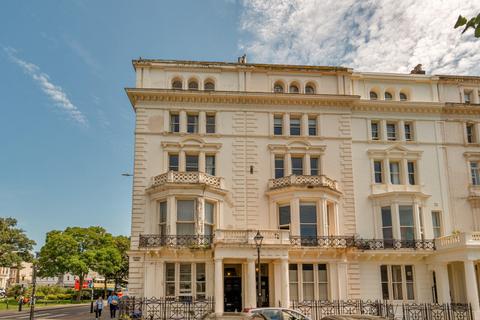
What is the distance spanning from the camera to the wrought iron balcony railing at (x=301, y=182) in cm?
2714

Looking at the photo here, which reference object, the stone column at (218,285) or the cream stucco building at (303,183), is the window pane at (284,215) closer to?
the cream stucco building at (303,183)

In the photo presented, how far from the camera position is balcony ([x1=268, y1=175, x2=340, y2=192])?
2708 centimetres

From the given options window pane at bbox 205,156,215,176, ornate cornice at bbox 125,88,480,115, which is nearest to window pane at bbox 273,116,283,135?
ornate cornice at bbox 125,88,480,115

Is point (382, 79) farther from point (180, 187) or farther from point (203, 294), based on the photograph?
point (203, 294)

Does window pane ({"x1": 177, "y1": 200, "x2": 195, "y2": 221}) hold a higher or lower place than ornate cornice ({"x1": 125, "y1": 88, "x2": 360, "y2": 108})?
lower

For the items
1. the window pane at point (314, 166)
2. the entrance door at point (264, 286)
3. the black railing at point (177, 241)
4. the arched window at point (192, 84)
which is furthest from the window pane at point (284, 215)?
the arched window at point (192, 84)

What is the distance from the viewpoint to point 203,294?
2583 centimetres

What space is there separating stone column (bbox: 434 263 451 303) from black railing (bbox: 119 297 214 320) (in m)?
13.7

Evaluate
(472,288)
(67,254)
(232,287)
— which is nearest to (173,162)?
(232,287)

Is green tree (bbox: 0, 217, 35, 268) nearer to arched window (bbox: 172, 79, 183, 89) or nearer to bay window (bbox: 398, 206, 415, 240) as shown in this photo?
arched window (bbox: 172, 79, 183, 89)

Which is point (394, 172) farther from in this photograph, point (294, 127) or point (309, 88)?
point (309, 88)

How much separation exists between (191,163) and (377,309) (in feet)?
46.2

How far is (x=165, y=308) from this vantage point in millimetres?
23375

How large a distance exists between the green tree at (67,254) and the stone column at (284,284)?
4157 centimetres
